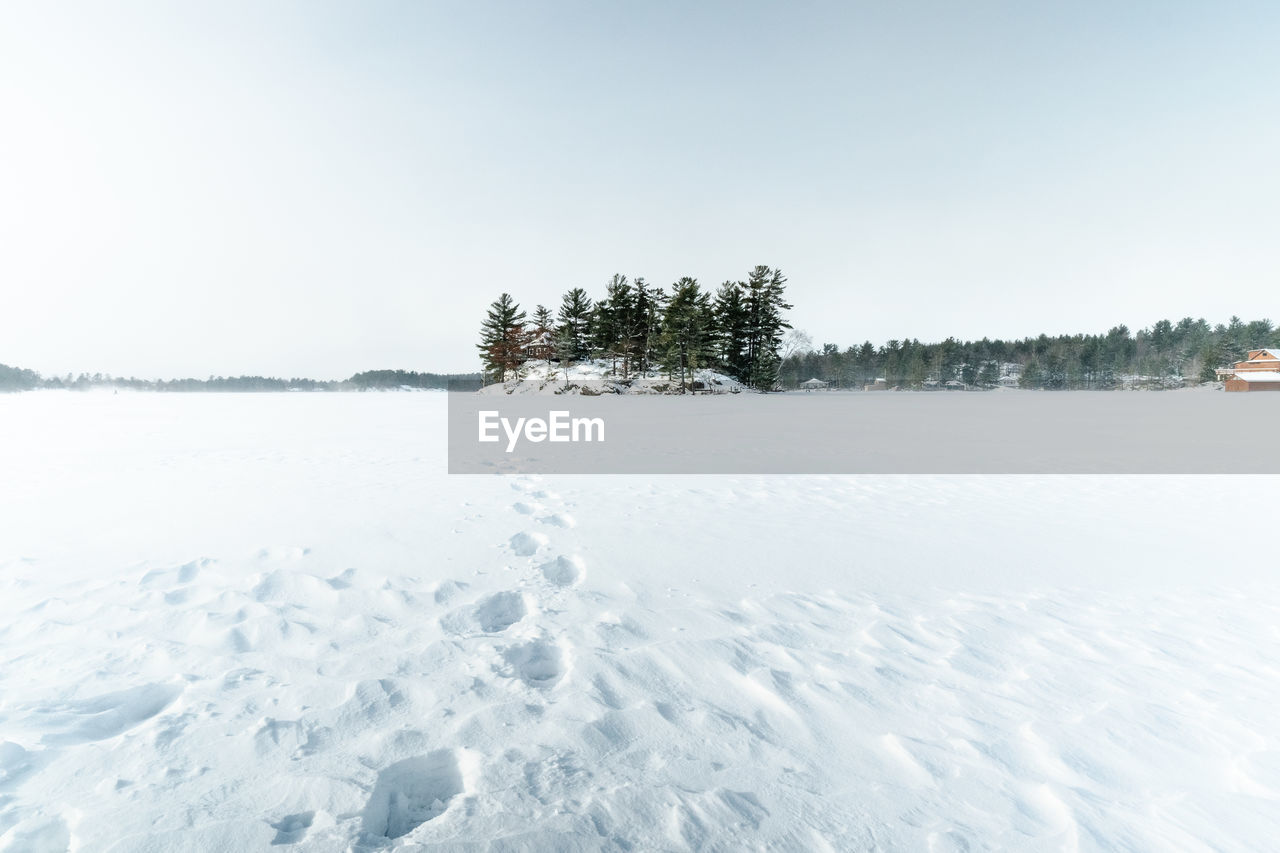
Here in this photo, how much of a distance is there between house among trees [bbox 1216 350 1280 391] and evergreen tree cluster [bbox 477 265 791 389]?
4867 centimetres

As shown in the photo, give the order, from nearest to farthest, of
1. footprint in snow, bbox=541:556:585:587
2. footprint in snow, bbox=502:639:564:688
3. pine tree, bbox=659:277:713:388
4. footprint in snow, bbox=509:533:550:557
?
footprint in snow, bbox=502:639:564:688, footprint in snow, bbox=541:556:585:587, footprint in snow, bbox=509:533:550:557, pine tree, bbox=659:277:713:388

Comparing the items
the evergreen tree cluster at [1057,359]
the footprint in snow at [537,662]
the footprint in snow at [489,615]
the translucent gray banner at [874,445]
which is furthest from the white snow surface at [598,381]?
the footprint in snow at [537,662]

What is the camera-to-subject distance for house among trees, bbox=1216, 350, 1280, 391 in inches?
2243

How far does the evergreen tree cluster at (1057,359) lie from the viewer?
8438cm

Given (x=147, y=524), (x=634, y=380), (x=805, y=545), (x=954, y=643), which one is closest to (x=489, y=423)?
(x=147, y=524)

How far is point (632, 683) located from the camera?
2959 millimetres

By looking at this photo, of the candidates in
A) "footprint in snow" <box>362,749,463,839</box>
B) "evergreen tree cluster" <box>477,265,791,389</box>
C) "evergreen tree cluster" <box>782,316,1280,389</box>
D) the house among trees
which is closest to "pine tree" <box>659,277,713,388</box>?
"evergreen tree cluster" <box>477,265,791,389</box>

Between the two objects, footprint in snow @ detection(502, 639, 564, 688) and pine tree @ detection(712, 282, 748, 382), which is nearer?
footprint in snow @ detection(502, 639, 564, 688)

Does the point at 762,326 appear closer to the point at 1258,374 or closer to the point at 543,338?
the point at 543,338

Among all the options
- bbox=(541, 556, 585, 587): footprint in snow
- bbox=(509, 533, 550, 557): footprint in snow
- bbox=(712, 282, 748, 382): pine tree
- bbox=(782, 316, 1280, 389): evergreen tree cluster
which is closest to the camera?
bbox=(541, 556, 585, 587): footprint in snow

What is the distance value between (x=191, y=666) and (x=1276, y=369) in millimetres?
94509

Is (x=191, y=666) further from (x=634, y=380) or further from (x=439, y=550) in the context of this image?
(x=634, y=380)

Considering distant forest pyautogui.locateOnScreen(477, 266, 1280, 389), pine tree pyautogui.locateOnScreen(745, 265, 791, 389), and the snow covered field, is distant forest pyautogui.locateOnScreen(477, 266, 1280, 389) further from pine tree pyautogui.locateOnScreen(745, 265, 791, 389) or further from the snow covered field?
the snow covered field

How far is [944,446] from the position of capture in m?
12.7
